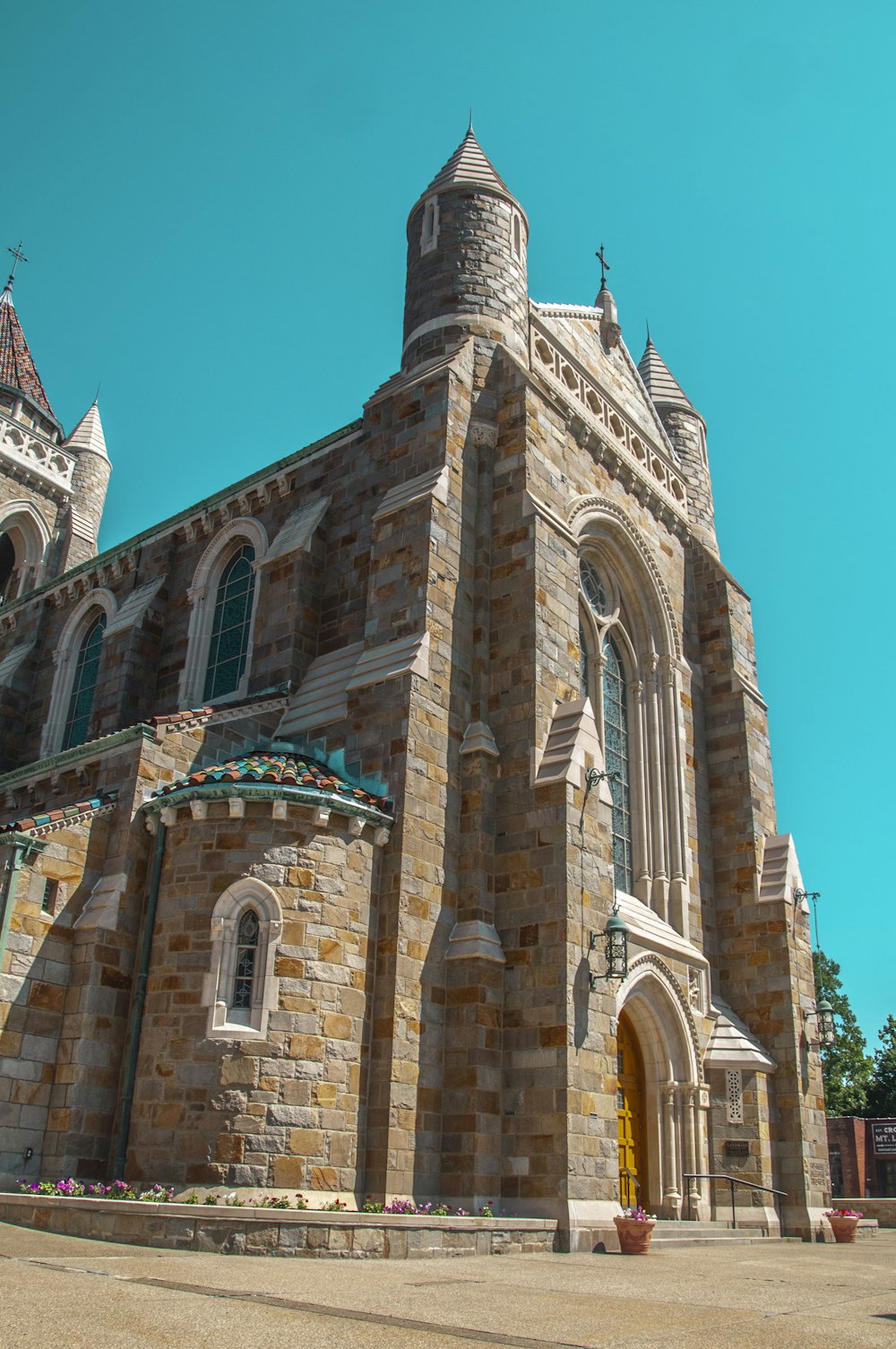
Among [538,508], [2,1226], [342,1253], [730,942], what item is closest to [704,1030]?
[730,942]

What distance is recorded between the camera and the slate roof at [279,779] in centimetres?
1445

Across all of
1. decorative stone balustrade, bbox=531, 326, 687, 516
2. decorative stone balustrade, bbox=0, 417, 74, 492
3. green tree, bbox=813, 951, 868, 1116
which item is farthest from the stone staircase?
decorative stone balustrade, bbox=0, 417, 74, 492

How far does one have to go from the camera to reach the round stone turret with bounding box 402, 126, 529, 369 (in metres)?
20.3

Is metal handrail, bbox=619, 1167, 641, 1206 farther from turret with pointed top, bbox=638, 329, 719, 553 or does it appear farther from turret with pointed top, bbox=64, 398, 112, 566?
turret with pointed top, bbox=64, 398, 112, 566

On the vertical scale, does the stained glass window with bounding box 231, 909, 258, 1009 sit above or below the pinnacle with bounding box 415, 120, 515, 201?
below

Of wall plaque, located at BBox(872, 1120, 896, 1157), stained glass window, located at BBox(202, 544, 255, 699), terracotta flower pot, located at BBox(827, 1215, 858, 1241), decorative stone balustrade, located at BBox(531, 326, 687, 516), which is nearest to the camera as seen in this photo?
terracotta flower pot, located at BBox(827, 1215, 858, 1241)

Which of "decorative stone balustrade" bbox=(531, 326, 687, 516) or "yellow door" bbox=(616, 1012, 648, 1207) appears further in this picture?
"decorative stone balustrade" bbox=(531, 326, 687, 516)

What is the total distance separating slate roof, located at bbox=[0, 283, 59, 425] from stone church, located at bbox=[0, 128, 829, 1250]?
17890 millimetres

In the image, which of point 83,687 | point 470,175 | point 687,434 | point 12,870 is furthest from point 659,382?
point 12,870

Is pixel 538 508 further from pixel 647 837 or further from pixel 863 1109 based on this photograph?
pixel 863 1109

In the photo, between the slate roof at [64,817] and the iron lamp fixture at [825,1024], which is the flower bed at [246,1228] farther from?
the iron lamp fixture at [825,1024]

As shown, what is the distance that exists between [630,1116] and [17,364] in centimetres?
3543

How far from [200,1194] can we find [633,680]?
13.1 m

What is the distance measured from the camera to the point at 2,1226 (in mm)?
10820
